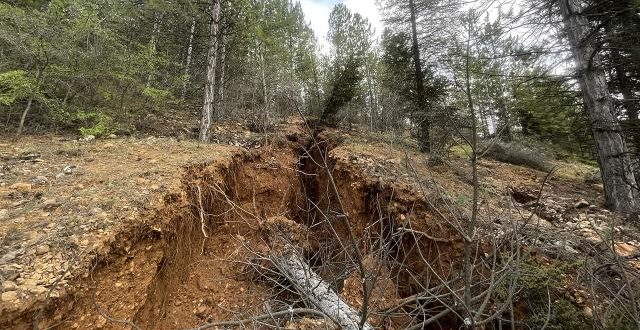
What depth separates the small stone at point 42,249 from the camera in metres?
3.09

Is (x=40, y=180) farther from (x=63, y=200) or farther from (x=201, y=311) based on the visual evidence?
(x=201, y=311)

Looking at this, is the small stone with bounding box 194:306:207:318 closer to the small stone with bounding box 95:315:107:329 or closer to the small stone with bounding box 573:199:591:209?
the small stone with bounding box 95:315:107:329

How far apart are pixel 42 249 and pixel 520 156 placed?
12.9 m

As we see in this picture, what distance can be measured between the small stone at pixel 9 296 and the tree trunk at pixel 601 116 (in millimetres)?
8563

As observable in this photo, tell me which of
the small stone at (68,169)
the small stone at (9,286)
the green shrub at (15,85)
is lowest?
the small stone at (9,286)

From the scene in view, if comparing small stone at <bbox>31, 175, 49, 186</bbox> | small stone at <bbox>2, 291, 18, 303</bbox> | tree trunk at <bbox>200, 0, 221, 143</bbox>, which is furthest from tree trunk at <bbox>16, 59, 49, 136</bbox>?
small stone at <bbox>2, 291, 18, 303</bbox>

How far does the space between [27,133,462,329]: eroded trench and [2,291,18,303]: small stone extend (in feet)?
0.98

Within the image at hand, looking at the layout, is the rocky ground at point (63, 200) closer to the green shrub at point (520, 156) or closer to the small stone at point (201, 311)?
the small stone at point (201, 311)

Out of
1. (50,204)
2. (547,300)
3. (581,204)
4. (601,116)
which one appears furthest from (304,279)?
(601,116)

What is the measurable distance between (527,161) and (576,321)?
9100 mm

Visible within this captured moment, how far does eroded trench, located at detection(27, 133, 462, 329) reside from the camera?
3018 millimetres

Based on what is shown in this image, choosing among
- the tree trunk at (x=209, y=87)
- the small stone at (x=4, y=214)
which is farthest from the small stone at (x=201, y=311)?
the tree trunk at (x=209, y=87)

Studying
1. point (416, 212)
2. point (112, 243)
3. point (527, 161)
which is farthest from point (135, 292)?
point (527, 161)

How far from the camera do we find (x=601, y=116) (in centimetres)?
590
